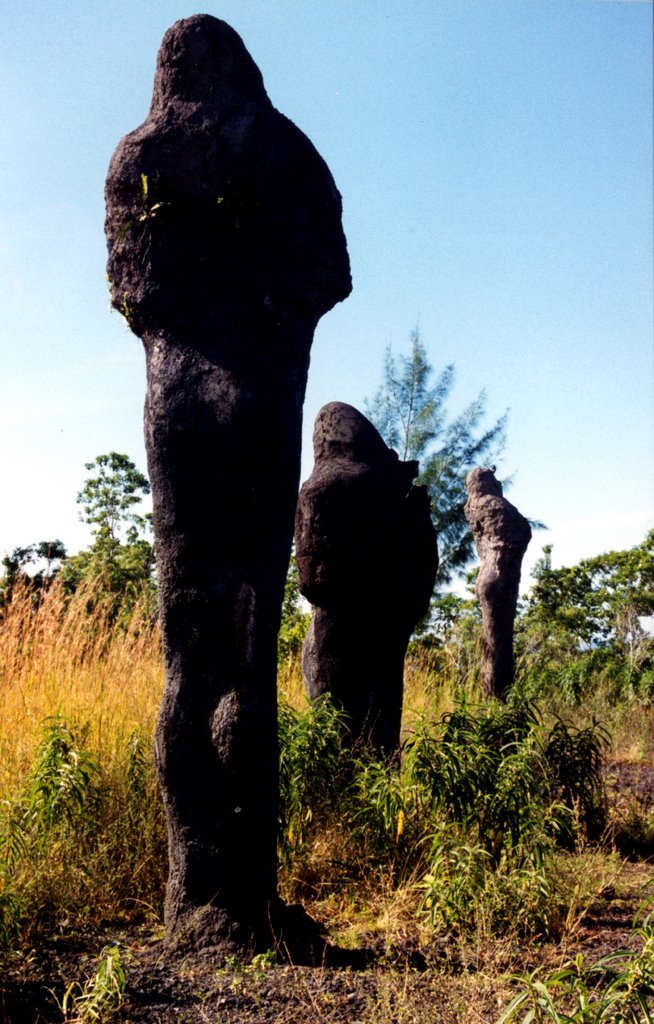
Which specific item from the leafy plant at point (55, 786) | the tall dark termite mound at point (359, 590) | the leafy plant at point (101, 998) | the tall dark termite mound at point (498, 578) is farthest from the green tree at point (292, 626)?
the leafy plant at point (101, 998)

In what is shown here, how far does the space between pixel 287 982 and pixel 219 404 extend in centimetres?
231

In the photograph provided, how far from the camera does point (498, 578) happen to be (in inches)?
424

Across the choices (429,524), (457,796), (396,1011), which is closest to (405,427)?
(429,524)

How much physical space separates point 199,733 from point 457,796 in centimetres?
156

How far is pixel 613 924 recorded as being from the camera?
467 cm

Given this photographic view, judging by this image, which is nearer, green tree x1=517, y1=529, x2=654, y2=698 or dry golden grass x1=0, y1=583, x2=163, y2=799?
dry golden grass x1=0, y1=583, x2=163, y2=799

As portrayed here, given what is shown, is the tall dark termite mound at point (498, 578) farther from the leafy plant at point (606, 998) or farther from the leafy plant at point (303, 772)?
the leafy plant at point (606, 998)

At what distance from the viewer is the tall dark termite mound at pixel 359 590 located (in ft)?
20.1

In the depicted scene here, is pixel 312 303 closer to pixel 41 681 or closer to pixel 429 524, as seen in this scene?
pixel 429 524

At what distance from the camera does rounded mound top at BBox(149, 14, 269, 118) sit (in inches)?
171

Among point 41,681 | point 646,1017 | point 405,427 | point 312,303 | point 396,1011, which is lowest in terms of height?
point 396,1011

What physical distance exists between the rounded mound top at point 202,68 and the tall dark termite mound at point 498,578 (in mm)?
7329

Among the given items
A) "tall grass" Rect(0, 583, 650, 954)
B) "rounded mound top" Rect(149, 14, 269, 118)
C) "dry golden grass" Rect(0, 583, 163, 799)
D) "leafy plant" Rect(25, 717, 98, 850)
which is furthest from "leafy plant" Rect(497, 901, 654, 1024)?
"rounded mound top" Rect(149, 14, 269, 118)

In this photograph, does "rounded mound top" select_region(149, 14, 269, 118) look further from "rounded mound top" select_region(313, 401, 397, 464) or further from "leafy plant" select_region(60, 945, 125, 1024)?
"leafy plant" select_region(60, 945, 125, 1024)
